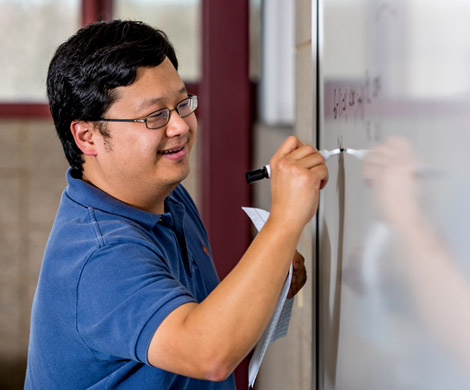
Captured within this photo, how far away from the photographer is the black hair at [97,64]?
953 mm

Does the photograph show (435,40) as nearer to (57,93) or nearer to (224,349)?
(224,349)

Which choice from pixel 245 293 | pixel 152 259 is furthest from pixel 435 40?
pixel 152 259

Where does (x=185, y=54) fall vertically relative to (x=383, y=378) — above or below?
above

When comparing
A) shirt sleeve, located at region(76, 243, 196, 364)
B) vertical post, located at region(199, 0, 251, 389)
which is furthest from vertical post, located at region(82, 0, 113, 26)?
shirt sleeve, located at region(76, 243, 196, 364)

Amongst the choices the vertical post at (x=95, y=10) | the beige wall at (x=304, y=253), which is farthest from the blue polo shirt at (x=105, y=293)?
the vertical post at (x=95, y=10)

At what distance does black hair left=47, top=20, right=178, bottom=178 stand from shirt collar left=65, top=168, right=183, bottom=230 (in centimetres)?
10

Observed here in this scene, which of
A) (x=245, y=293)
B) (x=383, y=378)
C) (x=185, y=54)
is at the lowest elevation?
(x=383, y=378)

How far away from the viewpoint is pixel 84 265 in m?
0.88

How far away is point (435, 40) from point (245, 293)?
0.37 m

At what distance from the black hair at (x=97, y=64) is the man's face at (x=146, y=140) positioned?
0.02 meters

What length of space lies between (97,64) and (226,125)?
1.44 m

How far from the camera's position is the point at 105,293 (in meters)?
0.85

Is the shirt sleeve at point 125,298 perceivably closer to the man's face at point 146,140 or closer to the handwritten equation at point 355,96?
the man's face at point 146,140

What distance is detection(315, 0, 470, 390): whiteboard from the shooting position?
0.54 meters
